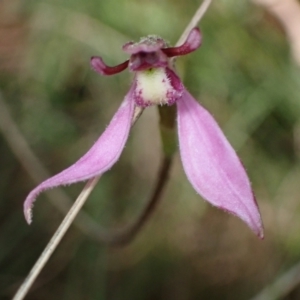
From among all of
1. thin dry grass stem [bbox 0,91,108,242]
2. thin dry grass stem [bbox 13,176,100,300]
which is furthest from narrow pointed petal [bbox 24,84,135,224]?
thin dry grass stem [bbox 0,91,108,242]

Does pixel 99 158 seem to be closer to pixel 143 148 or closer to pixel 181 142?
pixel 181 142

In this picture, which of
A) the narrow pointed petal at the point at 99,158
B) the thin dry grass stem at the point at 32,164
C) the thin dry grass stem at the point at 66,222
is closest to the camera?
the narrow pointed petal at the point at 99,158

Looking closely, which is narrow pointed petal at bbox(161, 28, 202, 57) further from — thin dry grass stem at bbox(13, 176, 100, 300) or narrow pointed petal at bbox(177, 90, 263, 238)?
thin dry grass stem at bbox(13, 176, 100, 300)

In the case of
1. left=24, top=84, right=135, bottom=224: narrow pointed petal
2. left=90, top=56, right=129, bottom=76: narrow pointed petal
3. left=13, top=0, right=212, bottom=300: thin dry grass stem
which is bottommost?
left=13, top=0, right=212, bottom=300: thin dry grass stem

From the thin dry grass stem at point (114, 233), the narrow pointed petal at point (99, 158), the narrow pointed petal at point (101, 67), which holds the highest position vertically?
the narrow pointed petal at point (101, 67)

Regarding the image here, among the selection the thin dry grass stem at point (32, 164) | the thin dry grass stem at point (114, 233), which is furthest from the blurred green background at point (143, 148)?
the thin dry grass stem at point (114, 233)

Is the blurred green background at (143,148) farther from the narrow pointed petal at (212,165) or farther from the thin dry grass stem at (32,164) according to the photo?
the narrow pointed petal at (212,165)

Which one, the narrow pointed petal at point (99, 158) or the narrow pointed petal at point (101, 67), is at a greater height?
the narrow pointed petal at point (101, 67)

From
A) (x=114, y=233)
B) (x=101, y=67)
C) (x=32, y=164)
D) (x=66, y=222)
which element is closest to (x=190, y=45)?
(x=101, y=67)
